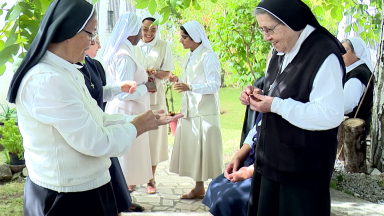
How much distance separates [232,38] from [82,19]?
6.08 m

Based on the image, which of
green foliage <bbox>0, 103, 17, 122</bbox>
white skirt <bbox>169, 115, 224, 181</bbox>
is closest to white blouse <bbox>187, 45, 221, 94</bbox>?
white skirt <bbox>169, 115, 224, 181</bbox>

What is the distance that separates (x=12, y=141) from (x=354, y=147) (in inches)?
183

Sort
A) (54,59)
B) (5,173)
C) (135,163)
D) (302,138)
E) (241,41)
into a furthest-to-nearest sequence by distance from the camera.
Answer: (241,41), (5,173), (135,163), (302,138), (54,59)

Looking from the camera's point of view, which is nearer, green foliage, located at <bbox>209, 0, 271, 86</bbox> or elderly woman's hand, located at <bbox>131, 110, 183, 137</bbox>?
elderly woman's hand, located at <bbox>131, 110, 183, 137</bbox>

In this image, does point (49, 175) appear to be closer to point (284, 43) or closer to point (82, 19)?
point (82, 19)

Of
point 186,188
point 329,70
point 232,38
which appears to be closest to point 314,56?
point 329,70

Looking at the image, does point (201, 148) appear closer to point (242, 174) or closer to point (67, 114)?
point (242, 174)

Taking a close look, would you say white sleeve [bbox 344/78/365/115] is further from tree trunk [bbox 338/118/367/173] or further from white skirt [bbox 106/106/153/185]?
white skirt [bbox 106/106/153/185]

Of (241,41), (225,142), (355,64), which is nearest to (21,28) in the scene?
(355,64)

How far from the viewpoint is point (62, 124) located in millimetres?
1768

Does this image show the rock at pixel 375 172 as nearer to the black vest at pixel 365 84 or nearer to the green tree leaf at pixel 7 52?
the black vest at pixel 365 84

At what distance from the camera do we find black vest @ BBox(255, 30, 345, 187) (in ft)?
7.27

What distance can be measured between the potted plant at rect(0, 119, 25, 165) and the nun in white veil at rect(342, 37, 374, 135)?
15.2 feet

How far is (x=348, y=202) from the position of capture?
149 inches
